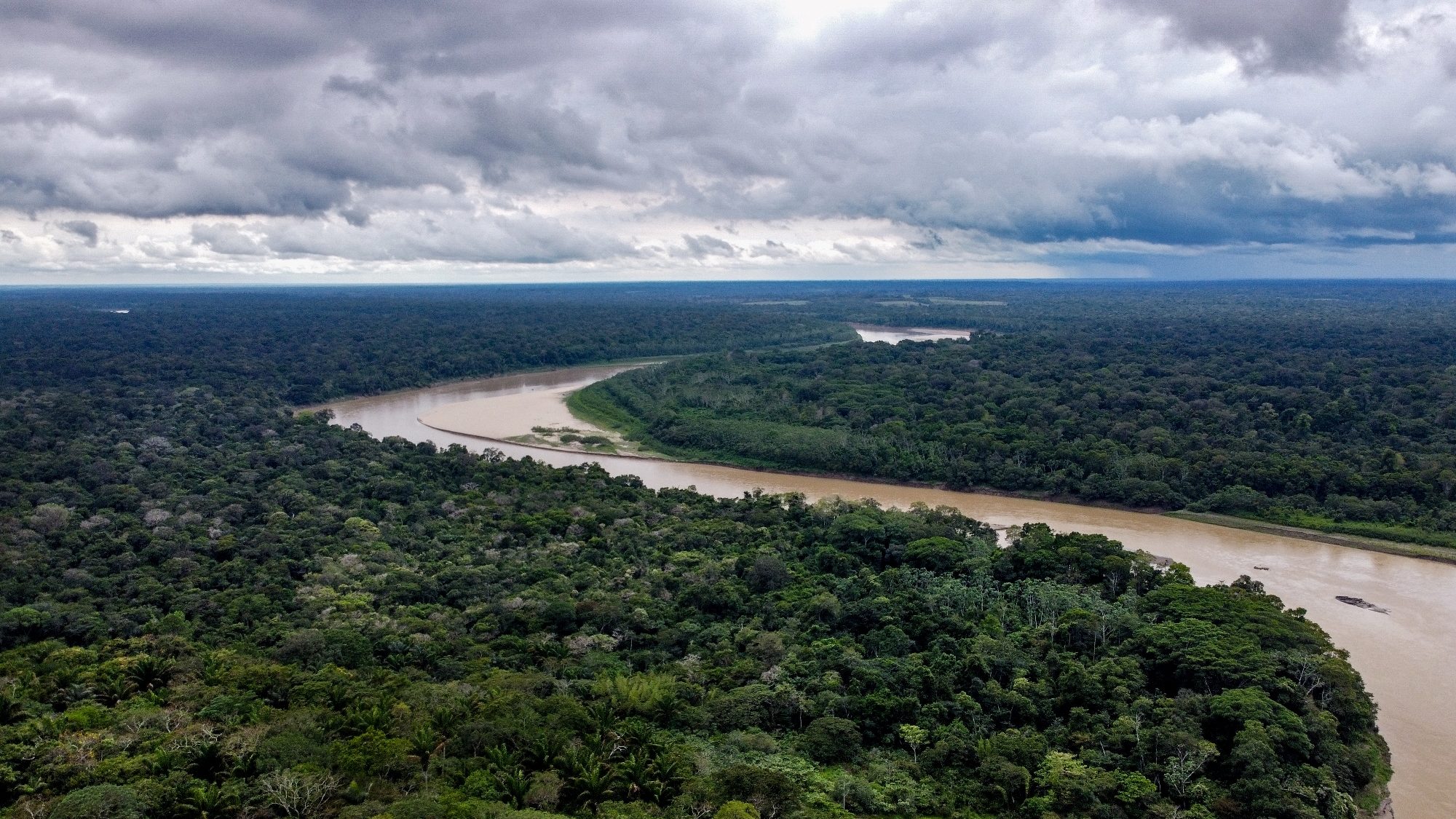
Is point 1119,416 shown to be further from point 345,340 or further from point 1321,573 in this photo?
point 345,340

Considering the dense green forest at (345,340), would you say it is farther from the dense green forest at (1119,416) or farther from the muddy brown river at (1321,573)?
the dense green forest at (1119,416)

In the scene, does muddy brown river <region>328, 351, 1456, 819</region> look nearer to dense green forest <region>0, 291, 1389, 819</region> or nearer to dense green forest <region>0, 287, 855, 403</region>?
dense green forest <region>0, 291, 1389, 819</region>

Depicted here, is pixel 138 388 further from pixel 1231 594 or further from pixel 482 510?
pixel 1231 594

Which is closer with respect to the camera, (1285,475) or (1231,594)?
(1231,594)

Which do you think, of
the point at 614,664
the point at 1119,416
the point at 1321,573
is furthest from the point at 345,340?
the point at 1321,573

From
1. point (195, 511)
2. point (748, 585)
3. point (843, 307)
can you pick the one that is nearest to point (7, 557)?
point (195, 511)

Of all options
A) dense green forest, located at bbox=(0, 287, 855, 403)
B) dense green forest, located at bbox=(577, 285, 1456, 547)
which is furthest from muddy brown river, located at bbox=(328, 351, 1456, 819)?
dense green forest, located at bbox=(0, 287, 855, 403)

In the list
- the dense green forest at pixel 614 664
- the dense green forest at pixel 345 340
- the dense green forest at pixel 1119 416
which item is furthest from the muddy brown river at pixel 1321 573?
the dense green forest at pixel 345 340
